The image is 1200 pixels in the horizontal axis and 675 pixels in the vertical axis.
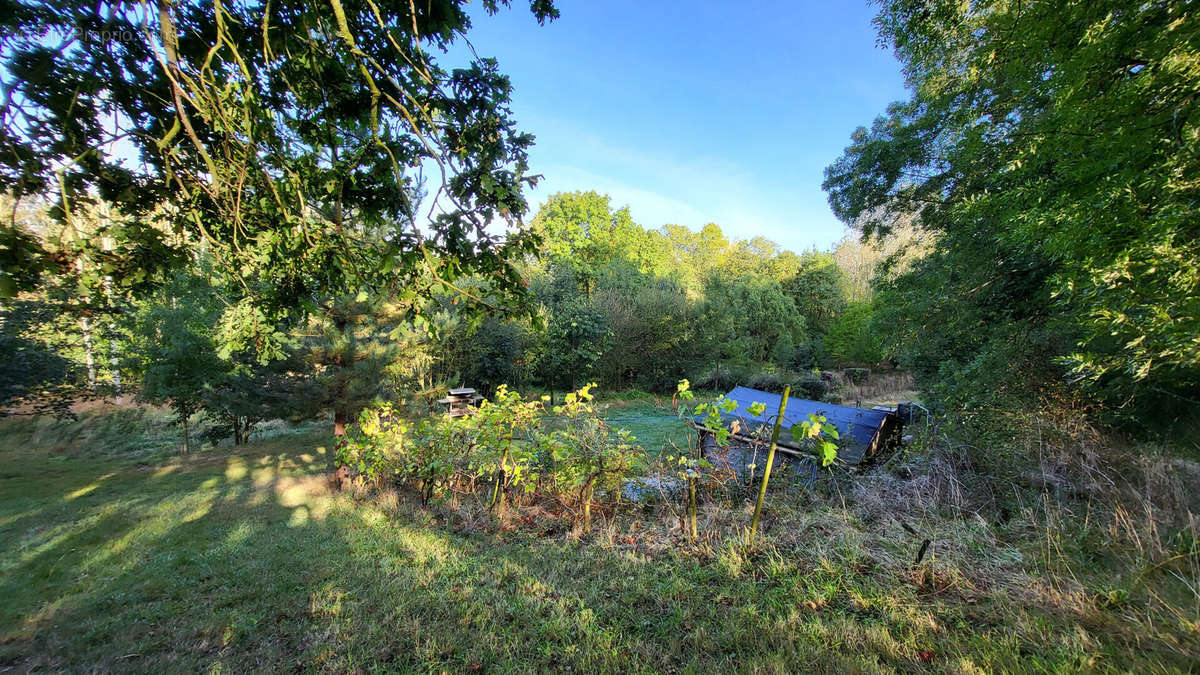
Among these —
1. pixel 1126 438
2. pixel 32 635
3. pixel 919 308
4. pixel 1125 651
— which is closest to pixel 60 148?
pixel 32 635

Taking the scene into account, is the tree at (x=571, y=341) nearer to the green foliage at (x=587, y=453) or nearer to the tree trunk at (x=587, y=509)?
the green foliage at (x=587, y=453)

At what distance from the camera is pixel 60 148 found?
6.87 feet

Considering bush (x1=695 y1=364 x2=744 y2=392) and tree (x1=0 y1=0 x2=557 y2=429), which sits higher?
tree (x1=0 y1=0 x2=557 y2=429)

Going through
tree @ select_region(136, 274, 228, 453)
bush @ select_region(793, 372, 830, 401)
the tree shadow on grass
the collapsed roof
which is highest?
tree @ select_region(136, 274, 228, 453)

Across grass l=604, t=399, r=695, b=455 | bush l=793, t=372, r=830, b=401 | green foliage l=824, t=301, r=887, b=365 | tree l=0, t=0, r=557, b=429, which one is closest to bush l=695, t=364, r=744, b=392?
grass l=604, t=399, r=695, b=455

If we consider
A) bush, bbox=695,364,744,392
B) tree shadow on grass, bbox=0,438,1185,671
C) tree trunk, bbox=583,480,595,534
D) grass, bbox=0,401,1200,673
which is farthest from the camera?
bush, bbox=695,364,744,392

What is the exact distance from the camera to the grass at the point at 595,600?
6.36ft

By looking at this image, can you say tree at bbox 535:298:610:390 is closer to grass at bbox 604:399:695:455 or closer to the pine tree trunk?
grass at bbox 604:399:695:455

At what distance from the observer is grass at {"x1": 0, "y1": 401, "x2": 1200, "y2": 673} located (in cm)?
194

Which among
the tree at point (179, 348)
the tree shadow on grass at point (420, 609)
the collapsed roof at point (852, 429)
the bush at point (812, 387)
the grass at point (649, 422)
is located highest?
the tree at point (179, 348)

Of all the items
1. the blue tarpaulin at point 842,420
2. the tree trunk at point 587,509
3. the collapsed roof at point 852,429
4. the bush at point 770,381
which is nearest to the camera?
the tree trunk at point 587,509

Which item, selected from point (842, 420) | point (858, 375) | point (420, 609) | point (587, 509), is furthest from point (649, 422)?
point (858, 375)

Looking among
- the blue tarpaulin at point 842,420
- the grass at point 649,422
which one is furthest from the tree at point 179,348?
the blue tarpaulin at point 842,420

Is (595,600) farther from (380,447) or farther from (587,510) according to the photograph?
(380,447)
